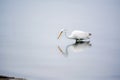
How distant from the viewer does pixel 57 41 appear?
5.76 ft

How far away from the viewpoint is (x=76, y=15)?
6.69 feet

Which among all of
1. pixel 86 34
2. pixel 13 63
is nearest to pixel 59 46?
pixel 86 34

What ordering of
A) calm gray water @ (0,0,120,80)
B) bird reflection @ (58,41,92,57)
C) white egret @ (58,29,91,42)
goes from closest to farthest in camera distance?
calm gray water @ (0,0,120,80) → bird reflection @ (58,41,92,57) → white egret @ (58,29,91,42)

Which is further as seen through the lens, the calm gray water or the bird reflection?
the bird reflection

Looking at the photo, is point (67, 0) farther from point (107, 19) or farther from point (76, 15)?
point (107, 19)

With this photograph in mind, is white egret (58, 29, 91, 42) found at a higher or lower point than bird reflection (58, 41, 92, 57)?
higher

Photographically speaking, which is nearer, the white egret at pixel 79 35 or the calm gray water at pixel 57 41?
the calm gray water at pixel 57 41

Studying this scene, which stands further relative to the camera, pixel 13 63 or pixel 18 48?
pixel 18 48

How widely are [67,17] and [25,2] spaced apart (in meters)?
0.42

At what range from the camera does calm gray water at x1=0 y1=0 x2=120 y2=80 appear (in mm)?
1358

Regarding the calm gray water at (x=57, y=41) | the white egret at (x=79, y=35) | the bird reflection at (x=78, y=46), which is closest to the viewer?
the calm gray water at (x=57, y=41)

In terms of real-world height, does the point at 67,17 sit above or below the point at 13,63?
above

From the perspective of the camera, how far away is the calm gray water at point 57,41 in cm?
136

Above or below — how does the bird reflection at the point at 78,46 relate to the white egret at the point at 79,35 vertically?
below
